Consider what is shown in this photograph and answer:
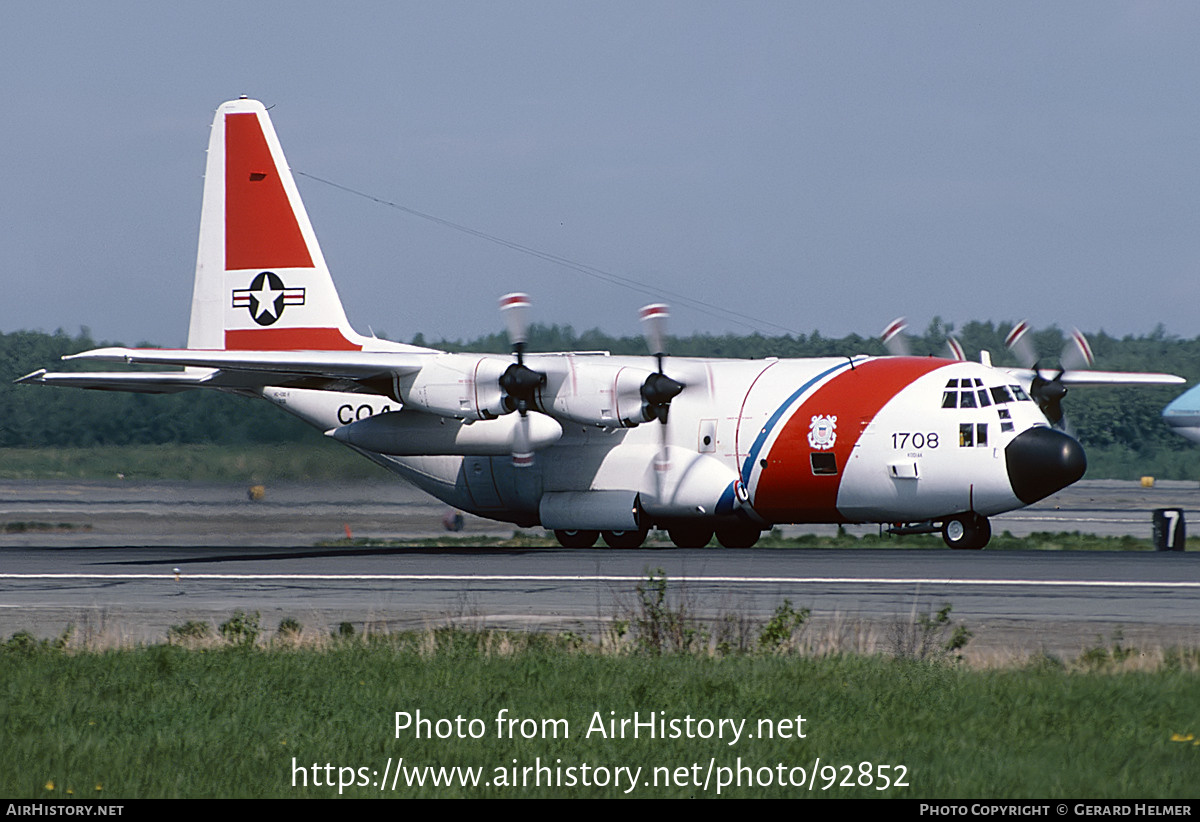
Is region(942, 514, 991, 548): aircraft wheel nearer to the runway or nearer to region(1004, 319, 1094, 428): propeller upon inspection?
the runway

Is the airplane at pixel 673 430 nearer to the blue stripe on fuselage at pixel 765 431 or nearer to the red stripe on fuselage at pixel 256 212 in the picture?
the blue stripe on fuselage at pixel 765 431

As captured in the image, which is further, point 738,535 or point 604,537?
point 604,537

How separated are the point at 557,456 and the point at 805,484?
5.69 m

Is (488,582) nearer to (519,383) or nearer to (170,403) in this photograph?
(519,383)

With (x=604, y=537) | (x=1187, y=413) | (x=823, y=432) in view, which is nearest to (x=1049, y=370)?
(x=823, y=432)

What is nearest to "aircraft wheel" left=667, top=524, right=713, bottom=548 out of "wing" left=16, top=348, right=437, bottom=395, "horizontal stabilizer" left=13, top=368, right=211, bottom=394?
"wing" left=16, top=348, right=437, bottom=395

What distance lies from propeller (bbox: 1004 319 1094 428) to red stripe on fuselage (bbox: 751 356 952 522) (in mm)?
3361

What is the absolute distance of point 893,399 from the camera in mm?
28594

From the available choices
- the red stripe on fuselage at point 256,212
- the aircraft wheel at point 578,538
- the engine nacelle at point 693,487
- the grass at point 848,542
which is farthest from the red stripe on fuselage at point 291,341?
the engine nacelle at point 693,487

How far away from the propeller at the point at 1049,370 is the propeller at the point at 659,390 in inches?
291

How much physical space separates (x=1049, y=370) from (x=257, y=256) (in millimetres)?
18401

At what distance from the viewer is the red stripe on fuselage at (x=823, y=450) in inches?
1128

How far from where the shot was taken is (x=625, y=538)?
31922 millimetres

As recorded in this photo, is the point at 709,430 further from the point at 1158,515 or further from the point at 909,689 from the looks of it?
the point at 909,689
